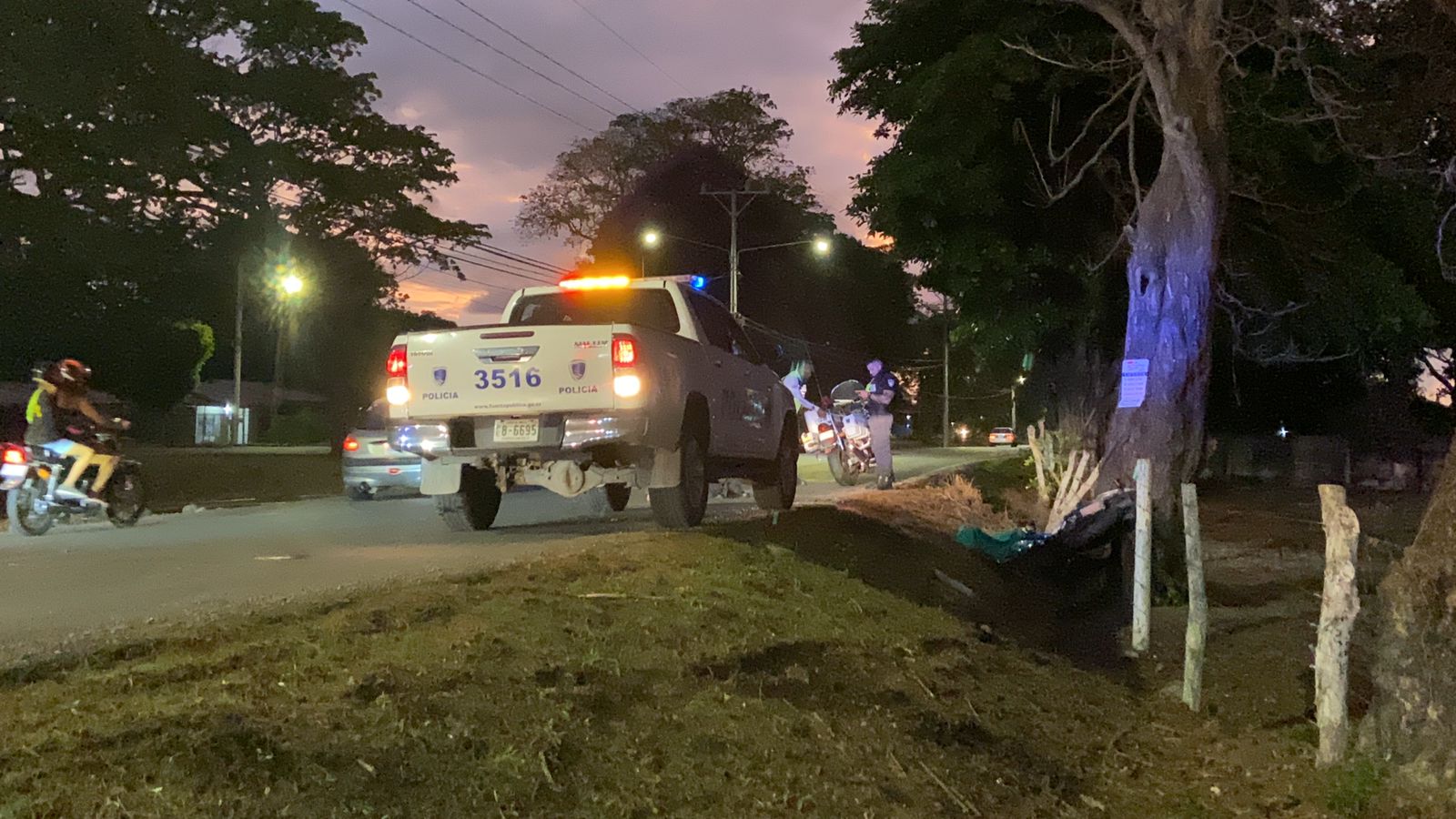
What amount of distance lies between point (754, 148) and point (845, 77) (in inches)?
962

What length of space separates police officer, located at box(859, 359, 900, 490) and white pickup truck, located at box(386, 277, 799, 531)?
688cm

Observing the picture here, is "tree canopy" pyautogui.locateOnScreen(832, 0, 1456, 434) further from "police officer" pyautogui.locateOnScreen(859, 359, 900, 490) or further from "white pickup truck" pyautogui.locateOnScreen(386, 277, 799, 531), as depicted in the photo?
"white pickup truck" pyautogui.locateOnScreen(386, 277, 799, 531)

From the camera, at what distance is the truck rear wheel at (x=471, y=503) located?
392 inches

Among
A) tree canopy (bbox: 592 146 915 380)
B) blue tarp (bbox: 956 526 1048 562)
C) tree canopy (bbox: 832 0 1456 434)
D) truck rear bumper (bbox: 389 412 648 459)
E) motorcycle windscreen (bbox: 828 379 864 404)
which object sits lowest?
blue tarp (bbox: 956 526 1048 562)

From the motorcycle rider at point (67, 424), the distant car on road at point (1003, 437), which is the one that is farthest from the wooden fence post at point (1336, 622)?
the distant car on road at point (1003, 437)

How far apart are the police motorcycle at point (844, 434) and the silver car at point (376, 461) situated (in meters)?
6.10

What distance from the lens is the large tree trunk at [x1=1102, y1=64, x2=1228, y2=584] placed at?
12.3 m

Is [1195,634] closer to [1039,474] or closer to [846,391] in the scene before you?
[846,391]

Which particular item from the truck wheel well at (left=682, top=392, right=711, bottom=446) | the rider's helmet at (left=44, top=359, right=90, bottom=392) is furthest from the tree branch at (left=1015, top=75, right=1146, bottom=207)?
the rider's helmet at (left=44, top=359, right=90, bottom=392)

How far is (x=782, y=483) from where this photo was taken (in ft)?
38.6

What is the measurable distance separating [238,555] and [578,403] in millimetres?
3104

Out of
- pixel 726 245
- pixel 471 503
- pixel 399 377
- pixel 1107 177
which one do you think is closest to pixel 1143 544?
pixel 399 377

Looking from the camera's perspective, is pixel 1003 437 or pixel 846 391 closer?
pixel 846 391

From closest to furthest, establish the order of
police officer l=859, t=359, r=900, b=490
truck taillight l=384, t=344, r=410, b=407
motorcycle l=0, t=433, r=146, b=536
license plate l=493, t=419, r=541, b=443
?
1. license plate l=493, t=419, r=541, b=443
2. truck taillight l=384, t=344, r=410, b=407
3. motorcycle l=0, t=433, r=146, b=536
4. police officer l=859, t=359, r=900, b=490
